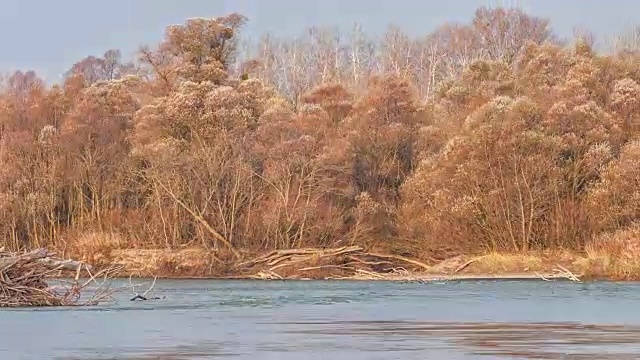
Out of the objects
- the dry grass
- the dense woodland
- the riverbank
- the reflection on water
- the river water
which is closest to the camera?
the reflection on water

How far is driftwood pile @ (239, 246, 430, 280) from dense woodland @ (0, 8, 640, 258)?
4.45ft

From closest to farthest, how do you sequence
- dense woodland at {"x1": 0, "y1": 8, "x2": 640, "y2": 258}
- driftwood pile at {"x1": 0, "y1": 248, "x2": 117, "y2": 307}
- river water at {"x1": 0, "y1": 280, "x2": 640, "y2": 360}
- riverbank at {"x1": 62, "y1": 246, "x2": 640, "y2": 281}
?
river water at {"x1": 0, "y1": 280, "x2": 640, "y2": 360} → driftwood pile at {"x1": 0, "y1": 248, "x2": 117, "y2": 307} → riverbank at {"x1": 62, "y1": 246, "x2": 640, "y2": 281} → dense woodland at {"x1": 0, "y1": 8, "x2": 640, "y2": 258}

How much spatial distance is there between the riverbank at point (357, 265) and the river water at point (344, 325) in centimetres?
883

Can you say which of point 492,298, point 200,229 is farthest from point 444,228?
point 492,298

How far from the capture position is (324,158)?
82.1m

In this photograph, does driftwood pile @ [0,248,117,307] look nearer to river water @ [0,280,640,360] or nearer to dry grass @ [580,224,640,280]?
river water @ [0,280,640,360]

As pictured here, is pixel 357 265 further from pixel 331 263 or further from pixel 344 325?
pixel 344 325

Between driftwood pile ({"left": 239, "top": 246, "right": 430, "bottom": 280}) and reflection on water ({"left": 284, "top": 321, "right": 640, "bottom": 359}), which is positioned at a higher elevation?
reflection on water ({"left": 284, "top": 321, "right": 640, "bottom": 359})

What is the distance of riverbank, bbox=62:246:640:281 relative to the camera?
225ft

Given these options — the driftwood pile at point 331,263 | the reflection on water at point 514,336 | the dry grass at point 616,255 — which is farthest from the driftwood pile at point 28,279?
the dry grass at point 616,255

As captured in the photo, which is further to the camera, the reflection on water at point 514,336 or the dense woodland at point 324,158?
the dense woodland at point 324,158

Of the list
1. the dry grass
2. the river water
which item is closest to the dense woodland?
the dry grass

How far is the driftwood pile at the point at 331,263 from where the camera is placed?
77.4m

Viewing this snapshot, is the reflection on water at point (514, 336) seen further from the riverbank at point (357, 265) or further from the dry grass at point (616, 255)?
the riverbank at point (357, 265)
